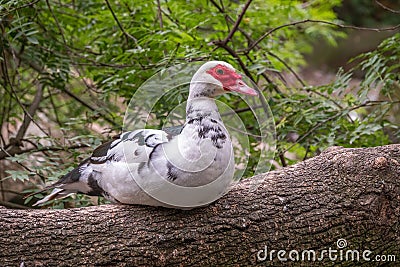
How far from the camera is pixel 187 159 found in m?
1.50

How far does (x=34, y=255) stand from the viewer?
1.45m

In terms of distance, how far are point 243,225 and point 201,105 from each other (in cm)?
36

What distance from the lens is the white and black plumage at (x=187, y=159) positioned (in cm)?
150

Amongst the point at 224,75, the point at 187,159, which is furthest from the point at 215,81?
the point at 187,159

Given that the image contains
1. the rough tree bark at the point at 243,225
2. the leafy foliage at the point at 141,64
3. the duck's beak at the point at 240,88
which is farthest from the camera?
the leafy foliage at the point at 141,64

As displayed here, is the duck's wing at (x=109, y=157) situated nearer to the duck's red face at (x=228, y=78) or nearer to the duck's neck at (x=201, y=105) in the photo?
the duck's neck at (x=201, y=105)

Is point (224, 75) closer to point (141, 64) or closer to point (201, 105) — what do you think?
point (201, 105)

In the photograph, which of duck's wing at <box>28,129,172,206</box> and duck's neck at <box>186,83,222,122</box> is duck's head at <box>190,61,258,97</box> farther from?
duck's wing at <box>28,129,172,206</box>

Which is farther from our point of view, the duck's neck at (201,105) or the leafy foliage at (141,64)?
the leafy foliage at (141,64)

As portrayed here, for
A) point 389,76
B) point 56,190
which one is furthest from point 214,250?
point 389,76

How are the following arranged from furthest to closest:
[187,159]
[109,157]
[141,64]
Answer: [141,64]
[109,157]
[187,159]

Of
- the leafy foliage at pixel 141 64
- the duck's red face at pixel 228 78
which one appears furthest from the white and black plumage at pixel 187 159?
the leafy foliage at pixel 141 64

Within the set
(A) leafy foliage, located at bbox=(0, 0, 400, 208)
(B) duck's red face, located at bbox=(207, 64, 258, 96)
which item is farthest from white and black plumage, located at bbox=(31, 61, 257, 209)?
(A) leafy foliage, located at bbox=(0, 0, 400, 208)

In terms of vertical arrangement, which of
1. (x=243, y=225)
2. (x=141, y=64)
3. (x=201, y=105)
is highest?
(x=141, y=64)
